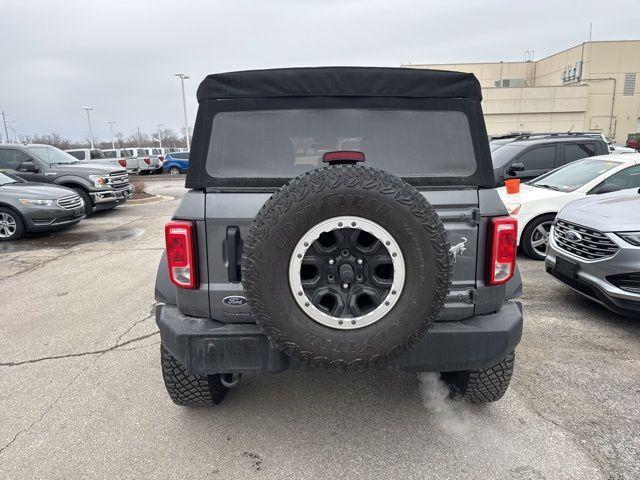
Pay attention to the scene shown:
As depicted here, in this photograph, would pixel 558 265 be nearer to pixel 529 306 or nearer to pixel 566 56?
pixel 529 306

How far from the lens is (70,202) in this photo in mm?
8883

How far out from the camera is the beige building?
131 feet

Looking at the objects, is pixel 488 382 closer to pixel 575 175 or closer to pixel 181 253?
pixel 181 253

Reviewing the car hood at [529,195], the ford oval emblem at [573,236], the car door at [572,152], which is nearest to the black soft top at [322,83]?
the ford oval emblem at [573,236]

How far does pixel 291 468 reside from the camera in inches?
92.0

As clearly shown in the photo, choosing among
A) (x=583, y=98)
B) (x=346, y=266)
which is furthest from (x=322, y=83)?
(x=583, y=98)

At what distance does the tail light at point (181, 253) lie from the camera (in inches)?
87.5

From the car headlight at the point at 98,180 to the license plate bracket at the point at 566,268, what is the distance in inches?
428

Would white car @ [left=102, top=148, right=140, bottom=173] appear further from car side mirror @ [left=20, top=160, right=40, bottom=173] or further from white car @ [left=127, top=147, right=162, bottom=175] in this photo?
car side mirror @ [left=20, top=160, right=40, bottom=173]

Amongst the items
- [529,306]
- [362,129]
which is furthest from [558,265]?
[362,129]

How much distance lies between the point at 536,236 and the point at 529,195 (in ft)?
2.08

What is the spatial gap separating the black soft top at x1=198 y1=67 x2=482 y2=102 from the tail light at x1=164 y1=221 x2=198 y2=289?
74 centimetres

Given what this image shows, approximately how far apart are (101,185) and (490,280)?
1129 centimetres

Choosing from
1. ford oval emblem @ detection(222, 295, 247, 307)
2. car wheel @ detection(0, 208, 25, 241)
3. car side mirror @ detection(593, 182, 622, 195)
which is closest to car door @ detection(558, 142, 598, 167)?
car side mirror @ detection(593, 182, 622, 195)
